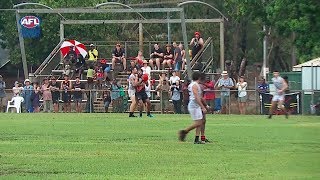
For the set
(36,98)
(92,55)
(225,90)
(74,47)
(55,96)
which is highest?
(74,47)

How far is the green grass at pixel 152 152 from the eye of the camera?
56.3 feet

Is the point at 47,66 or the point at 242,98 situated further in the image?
the point at 47,66

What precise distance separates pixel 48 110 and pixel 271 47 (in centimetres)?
3114

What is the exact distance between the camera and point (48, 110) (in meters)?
48.7

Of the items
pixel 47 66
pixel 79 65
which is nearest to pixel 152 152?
pixel 79 65

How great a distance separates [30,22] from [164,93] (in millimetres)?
10488

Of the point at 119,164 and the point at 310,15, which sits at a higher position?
the point at 310,15

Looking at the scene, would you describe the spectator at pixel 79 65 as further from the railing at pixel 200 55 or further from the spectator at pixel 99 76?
the railing at pixel 200 55

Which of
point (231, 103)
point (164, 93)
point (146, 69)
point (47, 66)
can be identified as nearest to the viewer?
point (231, 103)

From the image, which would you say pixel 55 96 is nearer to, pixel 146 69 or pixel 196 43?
pixel 146 69

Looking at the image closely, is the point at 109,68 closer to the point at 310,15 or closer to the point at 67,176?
the point at 310,15

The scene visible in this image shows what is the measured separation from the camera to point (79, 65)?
176 ft

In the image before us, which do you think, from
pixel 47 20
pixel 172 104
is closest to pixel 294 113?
pixel 172 104

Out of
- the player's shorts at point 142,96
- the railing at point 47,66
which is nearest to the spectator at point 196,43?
the railing at point 47,66
